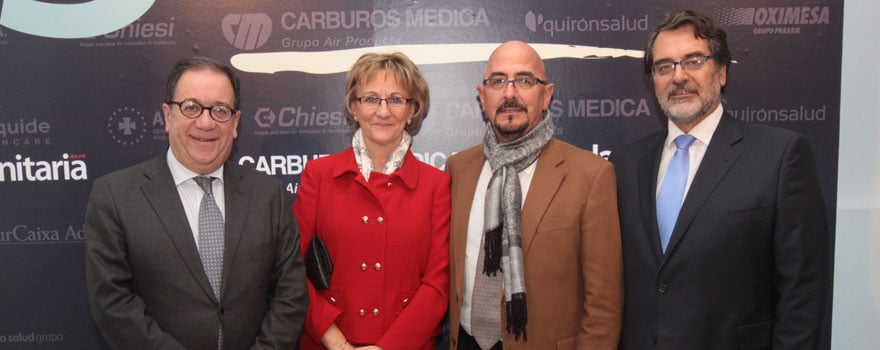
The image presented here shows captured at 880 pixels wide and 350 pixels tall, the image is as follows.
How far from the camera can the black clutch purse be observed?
2316mm

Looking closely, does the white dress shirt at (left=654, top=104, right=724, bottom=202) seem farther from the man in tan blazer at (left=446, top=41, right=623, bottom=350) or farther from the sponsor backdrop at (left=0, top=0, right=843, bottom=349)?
the sponsor backdrop at (left=0, top=0, right=843, bottom=349)

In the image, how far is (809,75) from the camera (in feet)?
10.8

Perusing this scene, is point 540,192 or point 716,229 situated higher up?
point 540,192

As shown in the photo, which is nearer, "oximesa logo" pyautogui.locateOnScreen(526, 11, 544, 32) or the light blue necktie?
the light blue necktie

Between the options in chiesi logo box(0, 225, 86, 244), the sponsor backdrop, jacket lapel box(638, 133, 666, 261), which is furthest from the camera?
chiesi logo box(0, 225, 86, 244)

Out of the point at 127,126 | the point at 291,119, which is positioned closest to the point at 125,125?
the point at 127,126

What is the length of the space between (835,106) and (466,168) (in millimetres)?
2443

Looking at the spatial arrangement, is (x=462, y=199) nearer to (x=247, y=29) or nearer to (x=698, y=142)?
(x=698, y=142)

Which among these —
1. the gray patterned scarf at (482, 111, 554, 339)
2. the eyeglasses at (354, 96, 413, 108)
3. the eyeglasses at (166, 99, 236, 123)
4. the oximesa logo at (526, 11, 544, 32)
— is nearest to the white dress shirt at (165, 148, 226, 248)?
the eyeglasses at (166, 99, 236, 123)

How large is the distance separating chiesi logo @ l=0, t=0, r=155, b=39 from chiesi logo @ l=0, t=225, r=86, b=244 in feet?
3.99

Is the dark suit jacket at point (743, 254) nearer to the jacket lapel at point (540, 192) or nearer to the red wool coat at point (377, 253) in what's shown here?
the jacket lapel at point (540, 192)

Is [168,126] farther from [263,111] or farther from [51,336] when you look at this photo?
[51,336]

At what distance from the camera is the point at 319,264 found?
2.31 m

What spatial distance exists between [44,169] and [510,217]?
9.93ft
